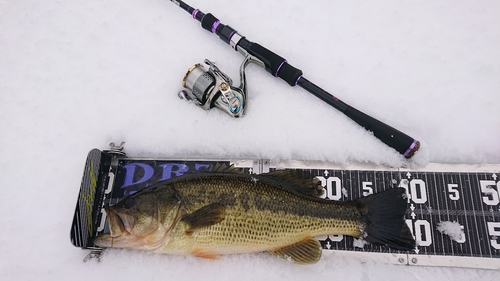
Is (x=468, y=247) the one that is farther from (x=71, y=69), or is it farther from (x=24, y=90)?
(x=24, y=90)

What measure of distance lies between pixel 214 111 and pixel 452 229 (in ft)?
5.93

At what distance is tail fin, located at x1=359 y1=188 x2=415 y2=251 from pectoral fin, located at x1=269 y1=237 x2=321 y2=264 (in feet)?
1.04

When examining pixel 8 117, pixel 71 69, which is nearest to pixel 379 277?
pixel 71 69

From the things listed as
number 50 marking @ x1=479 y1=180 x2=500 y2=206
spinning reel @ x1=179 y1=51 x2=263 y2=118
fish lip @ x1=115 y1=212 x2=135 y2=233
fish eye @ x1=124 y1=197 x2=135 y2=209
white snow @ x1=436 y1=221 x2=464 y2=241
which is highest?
spinning reel @ x1=179 y1=51 x2=263 y2=118

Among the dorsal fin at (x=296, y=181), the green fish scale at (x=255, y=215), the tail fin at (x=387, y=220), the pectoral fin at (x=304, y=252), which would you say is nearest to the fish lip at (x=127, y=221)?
the green fish scale at (x=255, y=215)

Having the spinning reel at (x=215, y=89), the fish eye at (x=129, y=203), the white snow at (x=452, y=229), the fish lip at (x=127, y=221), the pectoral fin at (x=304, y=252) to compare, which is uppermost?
the spinning reel at (x=215, y=89)

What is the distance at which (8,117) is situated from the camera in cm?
279

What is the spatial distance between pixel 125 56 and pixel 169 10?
1.87 feet

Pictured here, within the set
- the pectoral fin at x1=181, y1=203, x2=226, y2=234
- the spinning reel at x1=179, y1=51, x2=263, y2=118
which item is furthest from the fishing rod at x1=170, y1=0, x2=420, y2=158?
the pectoral fin at x1=181, y1=203, x2=226, y2=234

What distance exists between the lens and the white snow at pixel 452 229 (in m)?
2.19

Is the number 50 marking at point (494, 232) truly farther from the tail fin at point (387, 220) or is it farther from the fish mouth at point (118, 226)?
the fish mouth at point (118, 226)

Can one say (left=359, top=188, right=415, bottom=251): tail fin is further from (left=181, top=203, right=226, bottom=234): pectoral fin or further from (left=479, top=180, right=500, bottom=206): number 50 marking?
(left=181, top=203, right=226, bottom=234): pectoral fin

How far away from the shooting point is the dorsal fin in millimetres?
2162

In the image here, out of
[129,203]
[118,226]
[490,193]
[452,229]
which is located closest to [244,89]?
[129,203]
